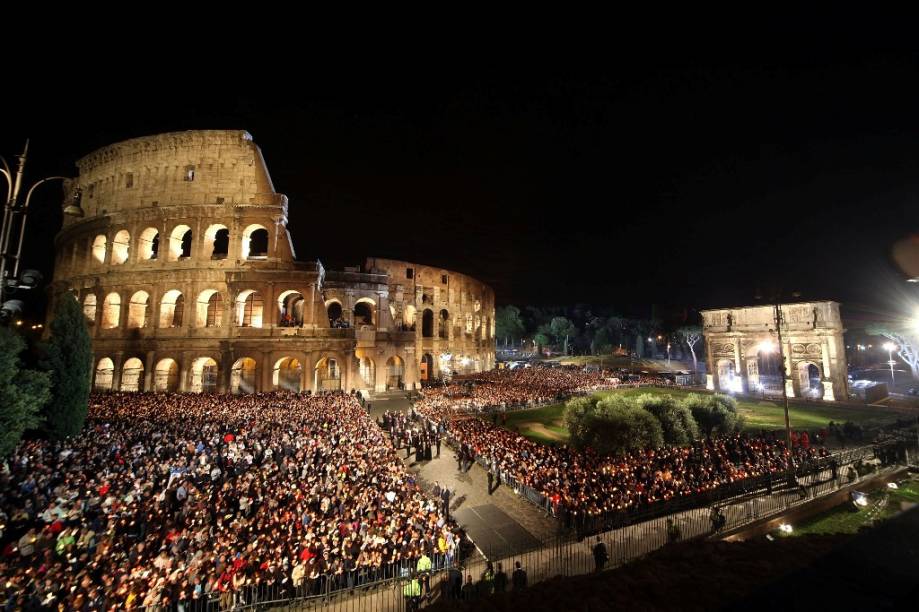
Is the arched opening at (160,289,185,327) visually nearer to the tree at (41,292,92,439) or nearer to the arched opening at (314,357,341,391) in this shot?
the arched opening at (314,357,341,391)

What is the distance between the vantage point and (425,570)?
25.2ft

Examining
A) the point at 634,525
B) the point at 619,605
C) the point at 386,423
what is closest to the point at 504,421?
the point at 386,423

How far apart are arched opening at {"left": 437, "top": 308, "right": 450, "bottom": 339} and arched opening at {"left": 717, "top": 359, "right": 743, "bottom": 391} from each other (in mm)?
31169

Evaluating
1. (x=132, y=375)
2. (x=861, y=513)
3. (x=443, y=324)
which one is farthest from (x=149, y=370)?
(x=861, y=513)

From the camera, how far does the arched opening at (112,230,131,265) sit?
31547 mm

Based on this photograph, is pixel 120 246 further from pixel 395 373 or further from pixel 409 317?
pixel 409 317

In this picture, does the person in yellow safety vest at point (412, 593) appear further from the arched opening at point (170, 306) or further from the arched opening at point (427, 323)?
the arched opening at point (427, 323)

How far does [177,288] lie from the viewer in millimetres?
29922

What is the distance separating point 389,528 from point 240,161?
32393mm

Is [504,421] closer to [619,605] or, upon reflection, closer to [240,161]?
[619,605]

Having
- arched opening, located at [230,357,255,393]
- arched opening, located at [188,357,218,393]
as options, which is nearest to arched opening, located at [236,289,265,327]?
arched opening, located at [230,357,255,393]

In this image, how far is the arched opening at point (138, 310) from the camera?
3041cm

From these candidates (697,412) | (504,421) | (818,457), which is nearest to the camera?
(818,457)

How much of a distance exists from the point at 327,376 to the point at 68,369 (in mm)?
20833
